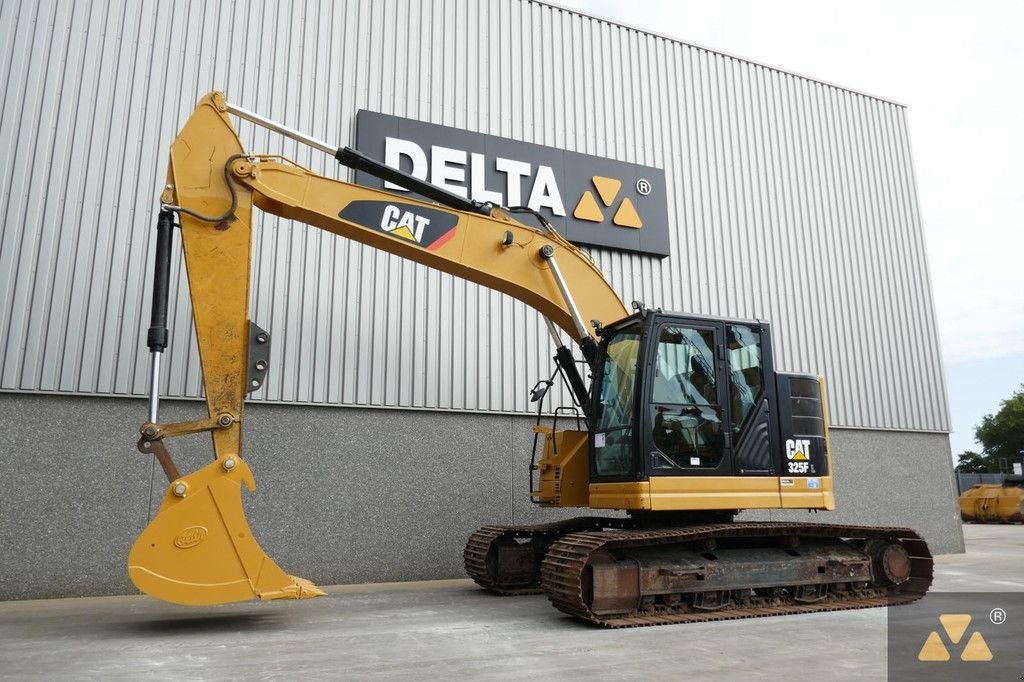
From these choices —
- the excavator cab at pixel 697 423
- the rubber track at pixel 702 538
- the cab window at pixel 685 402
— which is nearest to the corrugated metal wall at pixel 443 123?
the excavator cab at pixel 697 423

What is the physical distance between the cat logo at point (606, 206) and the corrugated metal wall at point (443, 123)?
22.6 inches

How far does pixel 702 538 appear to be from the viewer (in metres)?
7.04

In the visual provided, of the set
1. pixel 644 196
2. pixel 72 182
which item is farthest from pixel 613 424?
pixel 72 182

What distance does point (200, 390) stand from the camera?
8984 millimetres

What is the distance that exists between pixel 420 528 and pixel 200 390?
10.8ft

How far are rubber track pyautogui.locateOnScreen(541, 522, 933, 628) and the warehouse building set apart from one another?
352 centimetres

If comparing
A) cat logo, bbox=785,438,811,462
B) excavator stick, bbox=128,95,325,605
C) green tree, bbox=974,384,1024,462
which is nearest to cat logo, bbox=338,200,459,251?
excavator stick, bbox=128,95,325,605

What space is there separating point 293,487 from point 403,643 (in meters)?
4.16

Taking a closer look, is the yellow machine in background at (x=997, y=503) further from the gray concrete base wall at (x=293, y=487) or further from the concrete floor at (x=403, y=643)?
the concrete floor at (x=403, y=643)

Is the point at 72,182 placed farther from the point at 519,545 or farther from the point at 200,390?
the point at 519,545

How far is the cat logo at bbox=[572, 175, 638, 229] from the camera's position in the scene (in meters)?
11.5

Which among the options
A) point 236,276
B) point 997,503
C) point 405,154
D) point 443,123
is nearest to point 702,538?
point 236,276

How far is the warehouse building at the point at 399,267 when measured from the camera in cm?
856

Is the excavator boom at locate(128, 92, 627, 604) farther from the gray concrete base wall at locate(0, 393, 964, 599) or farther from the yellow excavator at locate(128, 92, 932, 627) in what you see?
the gray concrete base wall at locate(0, 393, 964, 599)
